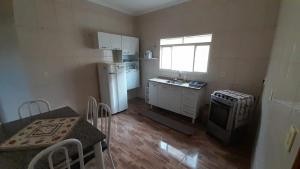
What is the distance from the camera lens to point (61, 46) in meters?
2.75

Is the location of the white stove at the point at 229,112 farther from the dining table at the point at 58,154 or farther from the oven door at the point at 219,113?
the dining table at the point at 58,154

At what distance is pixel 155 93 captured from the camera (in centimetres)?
351

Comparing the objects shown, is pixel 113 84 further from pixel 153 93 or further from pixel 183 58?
pixel 183 58

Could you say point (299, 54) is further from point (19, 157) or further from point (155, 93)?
point (155, 93)

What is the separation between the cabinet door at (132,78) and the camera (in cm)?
394

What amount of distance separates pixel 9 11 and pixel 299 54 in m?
3.43

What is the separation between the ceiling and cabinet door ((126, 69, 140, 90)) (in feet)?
5.80

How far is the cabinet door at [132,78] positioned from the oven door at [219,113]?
2.47 metres

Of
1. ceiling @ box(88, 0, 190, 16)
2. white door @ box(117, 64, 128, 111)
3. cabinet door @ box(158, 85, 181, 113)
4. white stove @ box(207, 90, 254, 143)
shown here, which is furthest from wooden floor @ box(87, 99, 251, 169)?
ceiling @ box(88, 0, 190, 16)

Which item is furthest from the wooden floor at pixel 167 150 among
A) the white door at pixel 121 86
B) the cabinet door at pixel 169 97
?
the white door at pixel 121 86

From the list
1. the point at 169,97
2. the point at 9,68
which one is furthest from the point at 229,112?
the point at 9,68

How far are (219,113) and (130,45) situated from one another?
9.71 ft

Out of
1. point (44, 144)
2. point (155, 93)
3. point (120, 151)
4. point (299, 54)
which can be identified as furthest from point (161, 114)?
point (299, 54)

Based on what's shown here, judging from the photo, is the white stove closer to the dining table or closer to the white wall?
the dining table
